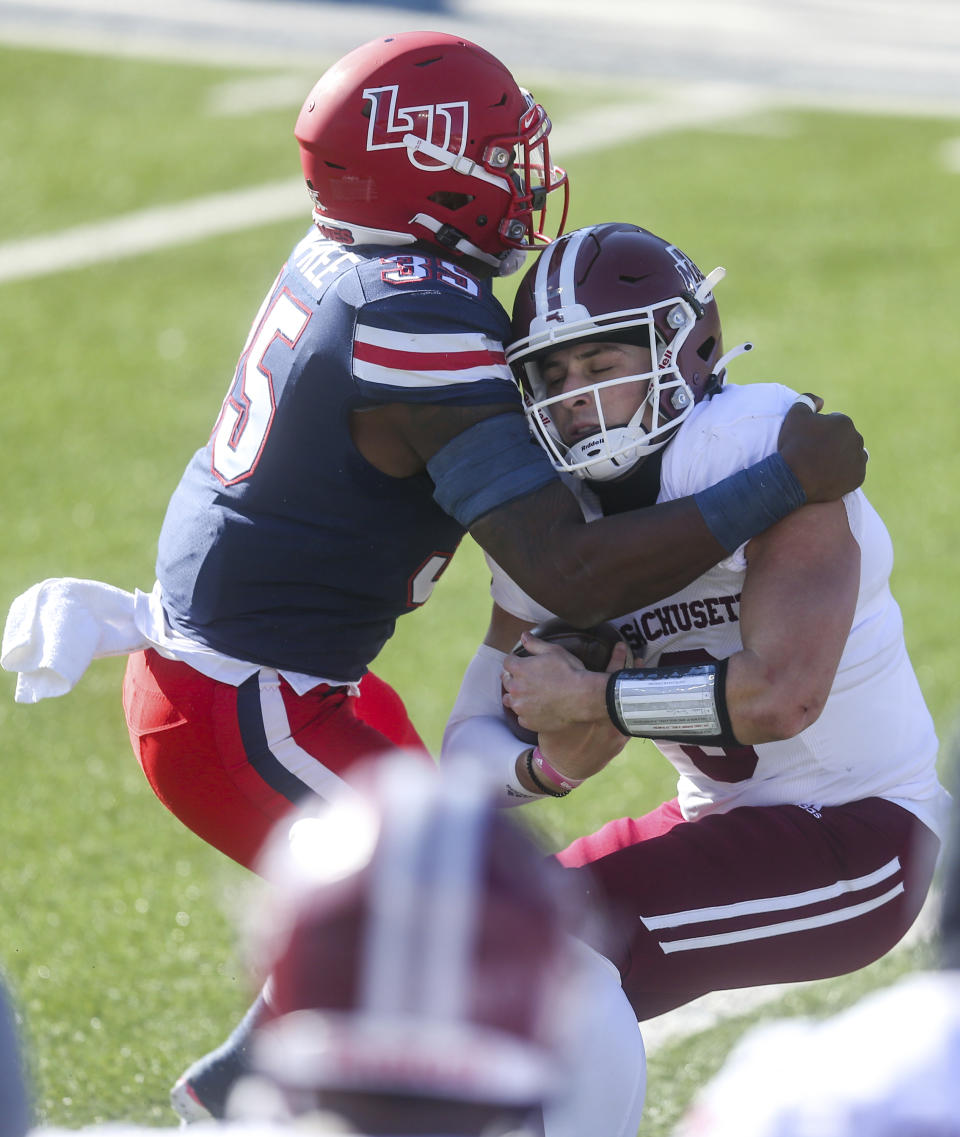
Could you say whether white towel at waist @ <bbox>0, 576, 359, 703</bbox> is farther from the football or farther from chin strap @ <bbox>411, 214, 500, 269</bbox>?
chin strap @ <bbox>411, 214, 500, 269</bbox>

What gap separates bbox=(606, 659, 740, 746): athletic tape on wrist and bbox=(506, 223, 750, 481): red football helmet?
418mm

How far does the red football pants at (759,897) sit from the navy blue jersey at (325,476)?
27.4 inches

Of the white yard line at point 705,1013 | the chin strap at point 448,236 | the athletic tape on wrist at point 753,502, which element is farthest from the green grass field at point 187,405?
the chin strap at point 448,236

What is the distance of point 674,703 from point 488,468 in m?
0.51

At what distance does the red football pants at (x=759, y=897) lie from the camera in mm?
2770

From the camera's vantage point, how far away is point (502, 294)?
9148 millimetres

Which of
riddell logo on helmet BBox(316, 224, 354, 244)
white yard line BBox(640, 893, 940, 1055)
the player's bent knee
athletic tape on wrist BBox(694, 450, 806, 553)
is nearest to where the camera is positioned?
the player's bent knee

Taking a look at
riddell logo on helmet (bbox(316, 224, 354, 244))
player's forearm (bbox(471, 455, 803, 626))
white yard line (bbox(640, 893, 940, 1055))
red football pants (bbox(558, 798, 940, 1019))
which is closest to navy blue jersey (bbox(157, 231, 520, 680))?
riddell logo on helmet (bbox(316, 224, 354, 244))

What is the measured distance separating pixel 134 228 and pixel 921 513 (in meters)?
5.78

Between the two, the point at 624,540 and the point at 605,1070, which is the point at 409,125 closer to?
the point at 624,540

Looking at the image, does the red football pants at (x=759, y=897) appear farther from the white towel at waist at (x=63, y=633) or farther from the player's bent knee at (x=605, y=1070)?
the white towel at waist at (x=63, y=633)

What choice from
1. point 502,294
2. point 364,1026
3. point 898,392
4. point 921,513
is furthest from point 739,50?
point 364,1026

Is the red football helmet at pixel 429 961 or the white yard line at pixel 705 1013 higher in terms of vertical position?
the red football helmet at pixel 429 961

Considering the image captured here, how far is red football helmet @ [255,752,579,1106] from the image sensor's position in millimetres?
1292
